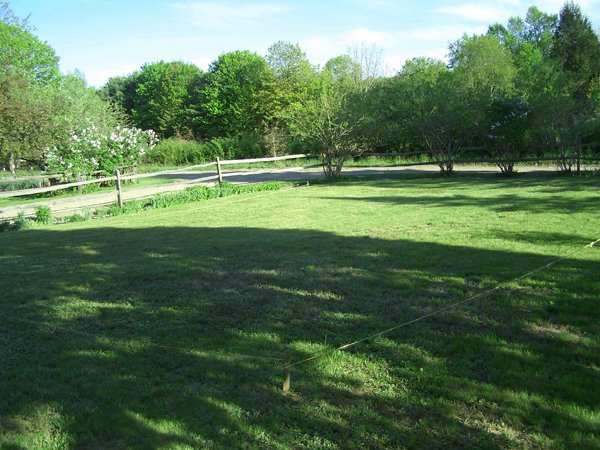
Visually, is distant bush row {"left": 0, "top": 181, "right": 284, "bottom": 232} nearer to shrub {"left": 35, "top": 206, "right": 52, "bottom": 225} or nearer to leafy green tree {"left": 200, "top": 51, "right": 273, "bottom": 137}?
shrub {"left": 35, "top": 206, "right": 52, "bottom": 225}

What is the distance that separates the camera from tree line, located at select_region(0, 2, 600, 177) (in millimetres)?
17391

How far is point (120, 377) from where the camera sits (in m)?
3.54

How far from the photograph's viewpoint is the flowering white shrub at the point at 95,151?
2212 cm

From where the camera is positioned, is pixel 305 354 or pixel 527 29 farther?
pixel 527 29

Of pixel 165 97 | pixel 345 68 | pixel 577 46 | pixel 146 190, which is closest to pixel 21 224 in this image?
pixel 146 190

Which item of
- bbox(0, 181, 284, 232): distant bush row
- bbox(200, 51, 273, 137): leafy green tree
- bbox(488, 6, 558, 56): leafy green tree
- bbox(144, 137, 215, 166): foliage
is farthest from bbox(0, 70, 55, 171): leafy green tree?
bbox(488, 6, 558, 56): leafy green tree

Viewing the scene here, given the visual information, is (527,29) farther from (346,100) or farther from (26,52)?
(26,52)

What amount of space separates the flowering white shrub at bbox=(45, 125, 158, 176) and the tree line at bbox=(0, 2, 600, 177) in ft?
1.82

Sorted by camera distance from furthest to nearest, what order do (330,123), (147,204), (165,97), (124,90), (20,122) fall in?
(124,90) < (165,97) < (20,122) < (330,123) < (147,204)

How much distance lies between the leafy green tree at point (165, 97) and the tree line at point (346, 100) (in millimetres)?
162

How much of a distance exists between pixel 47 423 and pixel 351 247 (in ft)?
16.1

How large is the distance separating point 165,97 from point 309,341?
58.0 m

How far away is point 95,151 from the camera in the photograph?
2319cm

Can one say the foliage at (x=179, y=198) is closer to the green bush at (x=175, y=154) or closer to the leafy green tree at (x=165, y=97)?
the green bush at (x=175, y=154)
